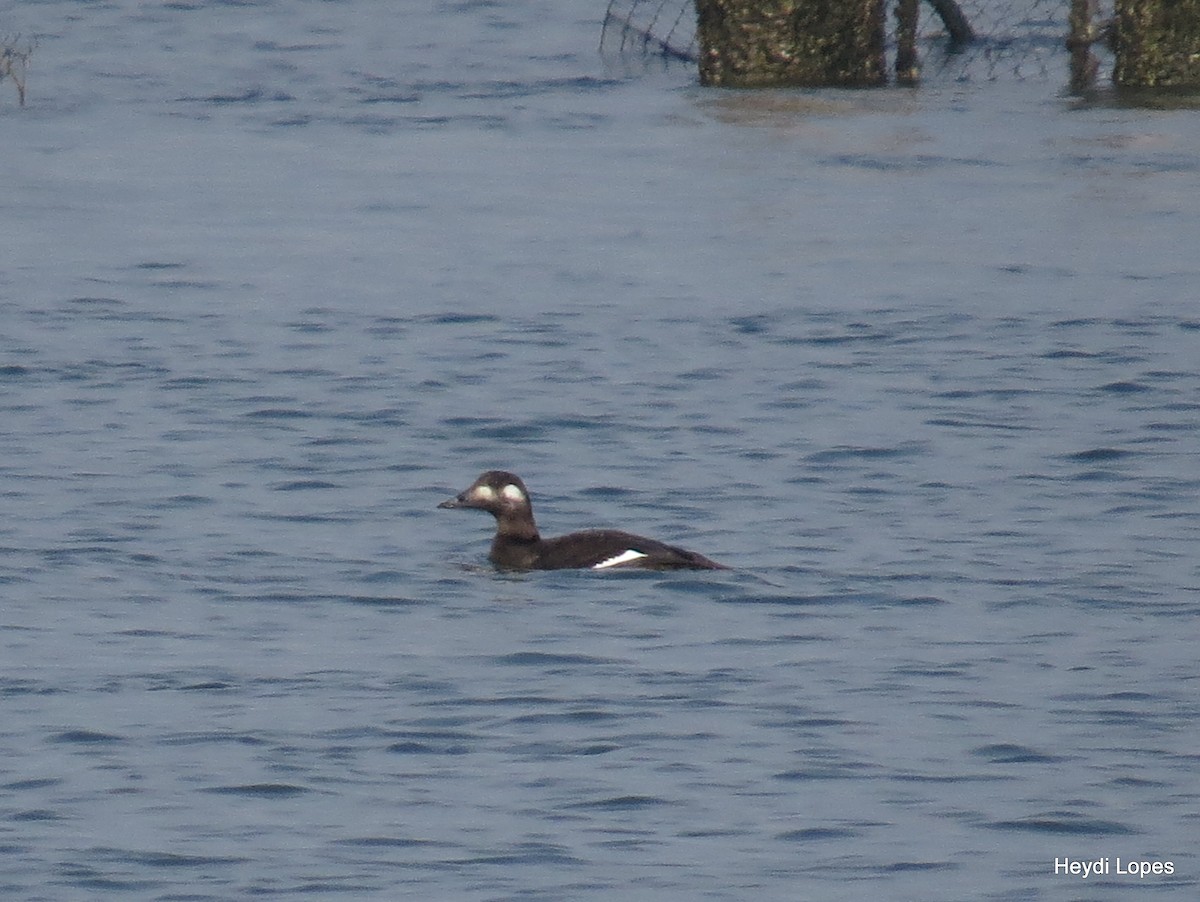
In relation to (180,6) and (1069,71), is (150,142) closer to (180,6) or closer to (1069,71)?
(1069,71)

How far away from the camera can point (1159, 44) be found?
22.3m

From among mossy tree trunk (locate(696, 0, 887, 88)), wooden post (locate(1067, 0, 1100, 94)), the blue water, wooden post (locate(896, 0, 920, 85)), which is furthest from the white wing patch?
wooden post (locate(896, 0, 920, 85))

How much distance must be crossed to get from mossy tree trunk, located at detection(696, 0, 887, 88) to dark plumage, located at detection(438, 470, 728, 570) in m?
12.3

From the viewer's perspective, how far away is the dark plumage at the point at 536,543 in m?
10.6

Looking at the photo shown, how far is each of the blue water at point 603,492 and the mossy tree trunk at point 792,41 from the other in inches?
19.8

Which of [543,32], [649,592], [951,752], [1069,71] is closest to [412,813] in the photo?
[951,752]

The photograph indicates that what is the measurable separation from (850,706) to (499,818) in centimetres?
160

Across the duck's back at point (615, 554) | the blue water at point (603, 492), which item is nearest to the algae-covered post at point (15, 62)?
the blue water at point (603, 492)

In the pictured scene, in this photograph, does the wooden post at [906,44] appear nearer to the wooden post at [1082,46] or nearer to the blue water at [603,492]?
the blue water at [603,492]

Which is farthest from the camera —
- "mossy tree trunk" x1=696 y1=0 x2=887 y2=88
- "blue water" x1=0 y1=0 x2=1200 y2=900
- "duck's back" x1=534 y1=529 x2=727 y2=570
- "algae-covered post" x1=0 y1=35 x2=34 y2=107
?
"algae-covered post" x1=0 y1=35 x2=34 y2=107

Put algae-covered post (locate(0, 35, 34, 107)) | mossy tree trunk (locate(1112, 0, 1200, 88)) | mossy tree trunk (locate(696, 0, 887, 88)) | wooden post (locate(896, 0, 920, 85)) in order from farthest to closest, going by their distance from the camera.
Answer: algae-covered post (locate(0, 35, 34, 107))
wooden post (locate(896, 0, 920, 85))
mossy tree trunk (locate(696, 0, 887, 88))
mossy tree trunk (locate(1112, 0, 1200, 88))

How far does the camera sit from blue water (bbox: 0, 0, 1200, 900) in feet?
25.0

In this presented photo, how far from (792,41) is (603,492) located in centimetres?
1171

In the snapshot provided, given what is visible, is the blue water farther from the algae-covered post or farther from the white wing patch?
the algae-covered post
